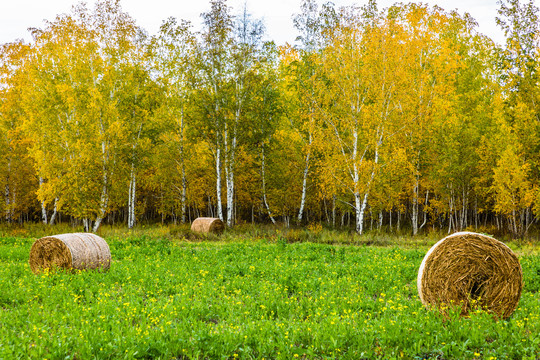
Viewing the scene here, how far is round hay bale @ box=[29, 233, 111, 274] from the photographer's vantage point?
1196 centimetres

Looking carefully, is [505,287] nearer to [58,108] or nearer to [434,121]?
[434,121]

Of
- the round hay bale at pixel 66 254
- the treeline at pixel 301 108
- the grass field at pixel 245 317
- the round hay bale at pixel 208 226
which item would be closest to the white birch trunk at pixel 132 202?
the treeline at pixel 301 108

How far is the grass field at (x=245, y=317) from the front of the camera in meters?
6.06

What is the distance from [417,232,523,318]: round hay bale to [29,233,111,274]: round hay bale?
10145 mm

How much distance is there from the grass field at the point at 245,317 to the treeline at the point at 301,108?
14.4m

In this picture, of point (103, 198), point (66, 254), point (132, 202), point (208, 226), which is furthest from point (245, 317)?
point (132, 202)

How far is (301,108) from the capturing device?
28031 mm

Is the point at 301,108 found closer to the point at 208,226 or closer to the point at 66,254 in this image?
the point at 208,226

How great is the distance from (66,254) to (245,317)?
7.33 metres

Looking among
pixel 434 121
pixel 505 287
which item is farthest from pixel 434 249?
pixel 434 121

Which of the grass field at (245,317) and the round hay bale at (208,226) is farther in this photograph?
the round hay bale at (208,226)

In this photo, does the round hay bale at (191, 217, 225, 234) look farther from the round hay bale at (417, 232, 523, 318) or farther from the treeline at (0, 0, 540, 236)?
the round hay bale at (417, 232, 523, 318)

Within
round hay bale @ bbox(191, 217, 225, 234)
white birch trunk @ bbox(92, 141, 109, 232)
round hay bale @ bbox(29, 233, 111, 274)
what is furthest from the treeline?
round hay bale @ bbox(29, 233, 111, 274)

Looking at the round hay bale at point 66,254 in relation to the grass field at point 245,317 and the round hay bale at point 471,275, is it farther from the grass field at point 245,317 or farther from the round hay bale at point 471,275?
the round hay bale at point 471,275
